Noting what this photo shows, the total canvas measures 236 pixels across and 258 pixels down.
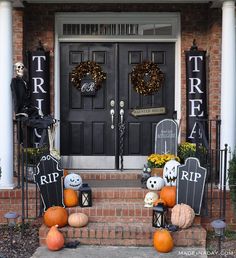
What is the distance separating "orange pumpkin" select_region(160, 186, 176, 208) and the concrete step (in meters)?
0.52

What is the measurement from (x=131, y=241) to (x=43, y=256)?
1.07 meters

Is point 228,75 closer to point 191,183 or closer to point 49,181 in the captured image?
point 191,183

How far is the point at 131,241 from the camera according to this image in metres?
5.76

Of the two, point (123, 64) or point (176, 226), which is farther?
point (123, 64)

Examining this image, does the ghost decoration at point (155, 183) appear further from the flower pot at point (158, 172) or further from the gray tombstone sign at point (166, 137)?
the gray tombstone sign at point (166, 137)

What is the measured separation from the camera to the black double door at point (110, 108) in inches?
316

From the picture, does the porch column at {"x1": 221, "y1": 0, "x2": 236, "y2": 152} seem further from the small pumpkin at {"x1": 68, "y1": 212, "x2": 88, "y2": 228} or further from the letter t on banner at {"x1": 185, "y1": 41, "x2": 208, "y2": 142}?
the small pumpkin at {"x1": 68, "y1": 212, "x2": 88, "y2": 228}

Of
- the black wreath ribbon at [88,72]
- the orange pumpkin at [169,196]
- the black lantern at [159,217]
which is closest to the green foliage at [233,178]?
the orange pumpkin at [169,196]

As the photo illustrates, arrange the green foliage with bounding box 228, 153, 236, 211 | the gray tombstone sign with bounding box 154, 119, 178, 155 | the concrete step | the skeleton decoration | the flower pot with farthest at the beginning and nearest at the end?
the gray tombstone sign with bounding box 154, 119, 178, 155 → the flower pot → the skeleton decoration → the green foliage with bounding box 228, 153, 236, 211 → the concrete step

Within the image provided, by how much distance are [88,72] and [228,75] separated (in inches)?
94.9

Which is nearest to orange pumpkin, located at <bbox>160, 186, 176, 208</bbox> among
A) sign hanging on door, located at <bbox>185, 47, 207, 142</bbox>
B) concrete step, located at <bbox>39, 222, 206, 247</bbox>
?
concrete step, located at <bbox>39, 222, 206, 247</bbox>

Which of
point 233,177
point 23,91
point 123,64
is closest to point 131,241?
point 233,177

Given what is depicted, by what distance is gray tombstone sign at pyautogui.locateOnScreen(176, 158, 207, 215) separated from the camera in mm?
6055

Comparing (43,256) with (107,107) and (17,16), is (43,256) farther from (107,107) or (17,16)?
(17,16)
